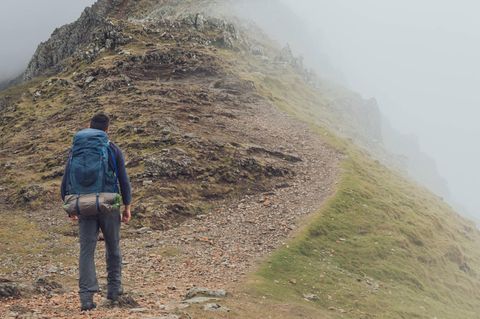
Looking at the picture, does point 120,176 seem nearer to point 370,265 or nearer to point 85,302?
point 85,302

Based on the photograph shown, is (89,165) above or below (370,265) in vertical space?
above

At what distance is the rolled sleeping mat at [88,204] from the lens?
1459 centimetres

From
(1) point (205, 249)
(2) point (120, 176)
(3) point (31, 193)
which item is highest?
(2) point (120, 176)

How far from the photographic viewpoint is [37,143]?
52.2m

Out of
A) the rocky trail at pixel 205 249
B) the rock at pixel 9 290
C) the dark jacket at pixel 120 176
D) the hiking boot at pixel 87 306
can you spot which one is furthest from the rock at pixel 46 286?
the dark jacket at pixel 120 176

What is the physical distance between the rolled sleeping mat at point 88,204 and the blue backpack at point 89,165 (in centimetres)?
15

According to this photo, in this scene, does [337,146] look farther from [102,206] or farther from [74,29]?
[74,29]

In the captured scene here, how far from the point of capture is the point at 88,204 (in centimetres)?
1459

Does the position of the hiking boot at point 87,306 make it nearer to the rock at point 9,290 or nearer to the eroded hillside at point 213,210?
the eroded hillside at point 213,210

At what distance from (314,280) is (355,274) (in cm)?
482

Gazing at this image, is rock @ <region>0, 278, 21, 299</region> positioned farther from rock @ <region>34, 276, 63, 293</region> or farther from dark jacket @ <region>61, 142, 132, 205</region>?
dark jacket @ <region>61, 142, 132, 205</region>

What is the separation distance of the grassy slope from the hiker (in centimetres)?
925

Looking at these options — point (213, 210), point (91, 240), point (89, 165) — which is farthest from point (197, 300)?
point (213, 210)

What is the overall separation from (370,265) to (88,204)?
22219mm
